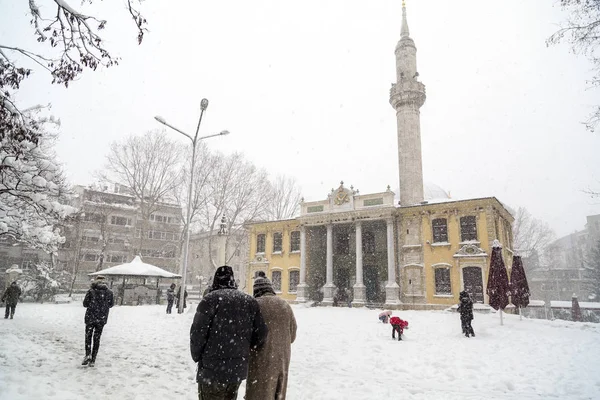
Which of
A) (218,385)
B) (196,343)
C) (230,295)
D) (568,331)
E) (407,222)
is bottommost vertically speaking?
(568,331)

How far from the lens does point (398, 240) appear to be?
26.4 metres

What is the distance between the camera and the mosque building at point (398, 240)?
77.7 feet

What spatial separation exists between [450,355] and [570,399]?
3.31 metres

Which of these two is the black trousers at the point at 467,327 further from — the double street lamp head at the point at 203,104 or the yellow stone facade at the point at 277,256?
the yellow stone facade at the point at 277,256

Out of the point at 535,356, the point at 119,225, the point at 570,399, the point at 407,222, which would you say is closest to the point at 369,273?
the point at 407,222

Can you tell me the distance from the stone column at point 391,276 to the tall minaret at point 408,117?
3.94 m

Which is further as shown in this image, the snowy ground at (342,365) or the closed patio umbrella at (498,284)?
the closed patio umbrella at (498,284)

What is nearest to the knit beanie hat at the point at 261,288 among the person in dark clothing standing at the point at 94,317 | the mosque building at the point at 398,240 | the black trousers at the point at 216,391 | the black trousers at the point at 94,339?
the black trousers at the point at 216,391

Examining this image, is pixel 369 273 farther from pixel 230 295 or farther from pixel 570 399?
pixel 230 295

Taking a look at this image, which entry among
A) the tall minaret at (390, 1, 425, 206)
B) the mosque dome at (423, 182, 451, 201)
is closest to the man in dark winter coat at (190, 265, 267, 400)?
the tall minaret at (390, 1, 425, 206)

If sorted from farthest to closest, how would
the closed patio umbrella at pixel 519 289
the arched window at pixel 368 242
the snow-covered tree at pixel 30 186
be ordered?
the arched window at pixel 368 242
the closed patio umbrella at pixel 519 289
the snow-covered tree at pixel 30 186

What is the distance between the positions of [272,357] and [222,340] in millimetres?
698

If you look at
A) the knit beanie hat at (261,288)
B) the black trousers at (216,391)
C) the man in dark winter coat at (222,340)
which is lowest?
the black trousers at (216,391)

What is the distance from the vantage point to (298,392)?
5656 mm
